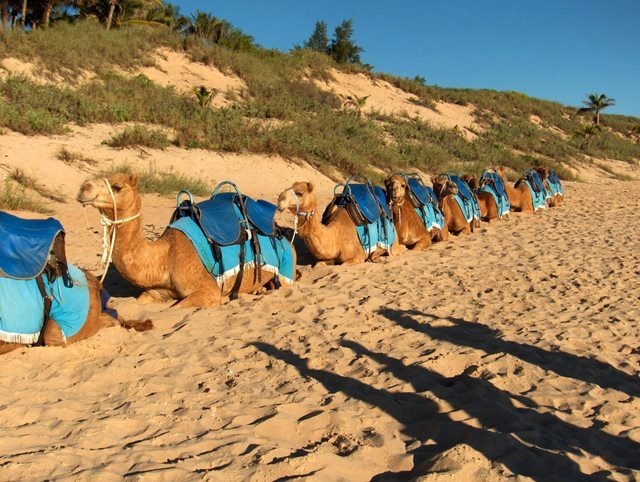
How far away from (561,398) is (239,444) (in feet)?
7.47

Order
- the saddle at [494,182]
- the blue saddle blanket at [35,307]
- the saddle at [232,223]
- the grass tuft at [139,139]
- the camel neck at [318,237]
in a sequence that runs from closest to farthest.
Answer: the blue saddle blanket at [35,307] < the saddle at [232,223] < the camel neck at [318,237] < the saddle at [494,182] < the grass tuft at [139,139]

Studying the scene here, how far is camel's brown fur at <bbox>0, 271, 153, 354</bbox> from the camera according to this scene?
4387 millimetres

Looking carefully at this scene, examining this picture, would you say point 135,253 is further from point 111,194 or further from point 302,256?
point 302,256

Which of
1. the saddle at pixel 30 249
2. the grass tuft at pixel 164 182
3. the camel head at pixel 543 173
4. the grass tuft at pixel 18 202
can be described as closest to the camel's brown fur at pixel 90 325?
the saddle at pixel 30 249

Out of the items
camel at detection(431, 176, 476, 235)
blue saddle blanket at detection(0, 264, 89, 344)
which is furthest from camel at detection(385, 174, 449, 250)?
blue saddle blanket at detection(0, 264, 89, 344)

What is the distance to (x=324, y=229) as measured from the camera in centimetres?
774

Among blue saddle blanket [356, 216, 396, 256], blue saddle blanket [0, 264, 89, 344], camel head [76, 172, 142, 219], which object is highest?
camel head [76, 172, 142, 219]

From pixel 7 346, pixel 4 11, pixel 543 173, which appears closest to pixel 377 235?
pixel 7 346

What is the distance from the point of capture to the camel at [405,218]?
30.9ft

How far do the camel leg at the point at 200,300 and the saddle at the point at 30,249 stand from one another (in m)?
1.44

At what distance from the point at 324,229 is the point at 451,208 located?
14.8 ft

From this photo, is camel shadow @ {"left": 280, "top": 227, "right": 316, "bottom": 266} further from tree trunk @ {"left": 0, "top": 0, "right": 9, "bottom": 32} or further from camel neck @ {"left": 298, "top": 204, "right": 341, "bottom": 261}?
tree trunk @ {"left": 0, "top": 0, "right": 9, "bottom": 32}

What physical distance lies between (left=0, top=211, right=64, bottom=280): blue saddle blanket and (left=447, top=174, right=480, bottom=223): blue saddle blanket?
8673 mm

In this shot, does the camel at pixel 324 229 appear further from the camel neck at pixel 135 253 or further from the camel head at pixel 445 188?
the camel head at pixel 445 188
